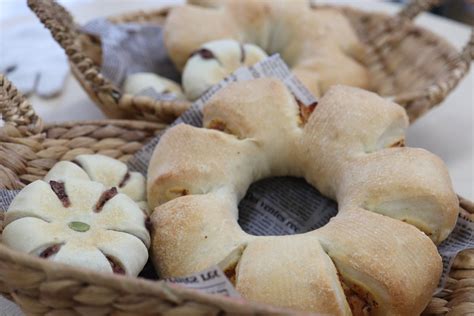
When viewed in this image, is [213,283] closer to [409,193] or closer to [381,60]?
[409,193]

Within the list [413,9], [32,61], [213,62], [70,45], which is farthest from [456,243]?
[32,61]

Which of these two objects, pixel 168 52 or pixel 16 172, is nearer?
pixel 16 172

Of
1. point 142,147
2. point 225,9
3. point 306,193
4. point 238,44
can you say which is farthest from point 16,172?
point 225,9

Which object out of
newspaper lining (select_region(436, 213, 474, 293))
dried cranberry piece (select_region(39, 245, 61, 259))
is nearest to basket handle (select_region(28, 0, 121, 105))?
dried cranberry piece (select_region(39, 245, 61, 259))

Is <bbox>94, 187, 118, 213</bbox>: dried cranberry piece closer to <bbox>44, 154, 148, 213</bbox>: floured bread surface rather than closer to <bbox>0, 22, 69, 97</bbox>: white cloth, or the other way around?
<bbox>44, 154, 148, 213</bbox>: floured bread surface

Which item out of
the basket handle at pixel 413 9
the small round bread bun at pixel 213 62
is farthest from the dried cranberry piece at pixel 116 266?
the basket handle at pixel 413 9

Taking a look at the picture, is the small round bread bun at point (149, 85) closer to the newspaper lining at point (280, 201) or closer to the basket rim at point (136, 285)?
the newspaper lining at point (280, 201)

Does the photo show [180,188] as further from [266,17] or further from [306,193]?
[266,17]
